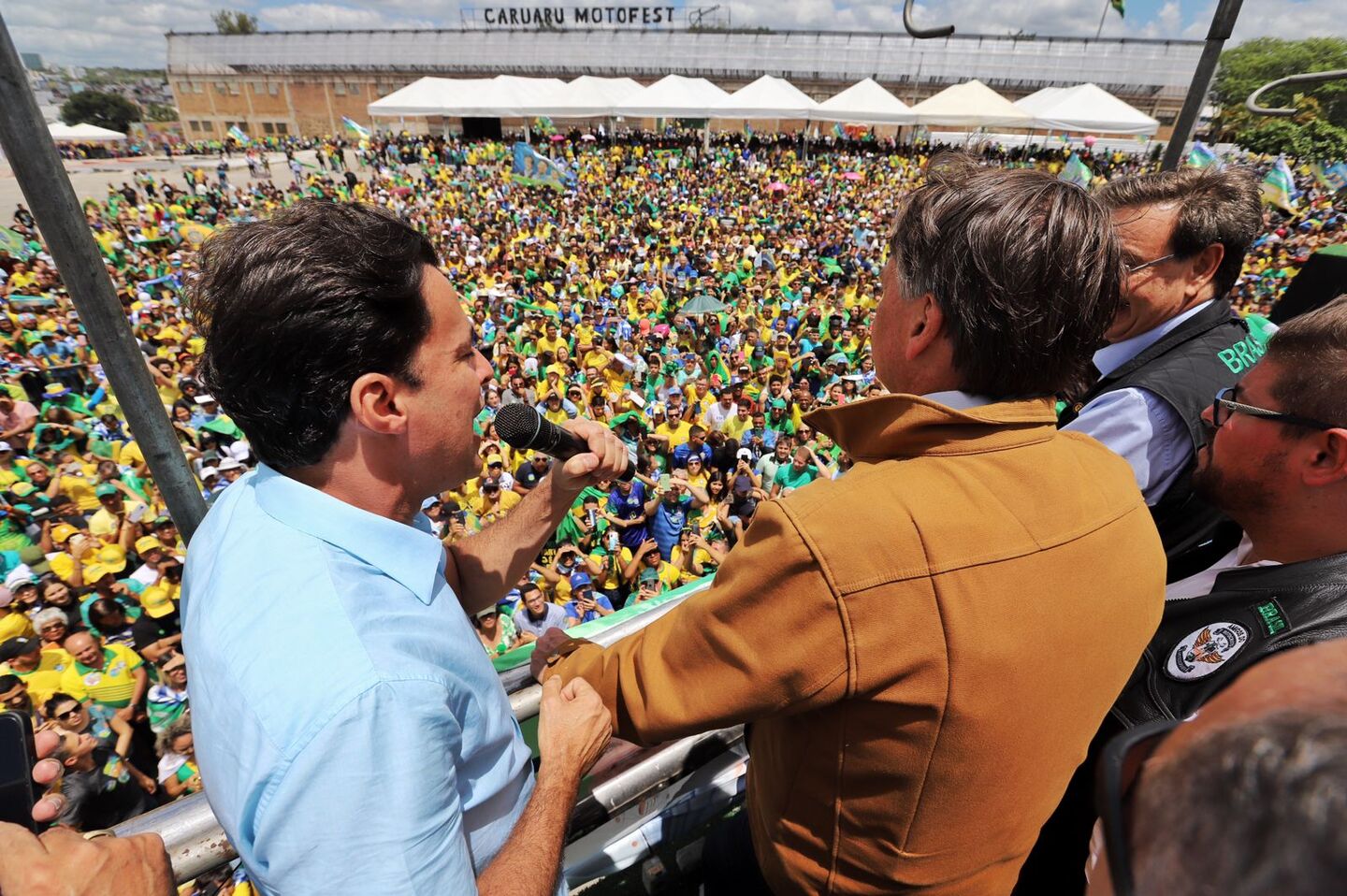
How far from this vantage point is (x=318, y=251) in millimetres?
1049

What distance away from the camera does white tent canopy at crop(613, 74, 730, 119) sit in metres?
25.4

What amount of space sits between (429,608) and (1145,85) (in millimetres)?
60643

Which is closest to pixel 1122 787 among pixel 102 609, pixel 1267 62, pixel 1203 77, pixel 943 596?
pixel 943 596

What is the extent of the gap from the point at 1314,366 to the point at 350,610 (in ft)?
6.22

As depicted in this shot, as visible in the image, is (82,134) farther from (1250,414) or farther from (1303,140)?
(1303,140)

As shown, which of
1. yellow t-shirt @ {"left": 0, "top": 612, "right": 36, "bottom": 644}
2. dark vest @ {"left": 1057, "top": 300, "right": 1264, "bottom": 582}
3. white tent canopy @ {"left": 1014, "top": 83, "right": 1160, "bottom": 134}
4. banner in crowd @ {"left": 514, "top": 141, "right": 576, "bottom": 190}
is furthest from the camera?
white tent canopy @ {"left": 1014, "top": 83, "right": 1160, "bottom": 134}

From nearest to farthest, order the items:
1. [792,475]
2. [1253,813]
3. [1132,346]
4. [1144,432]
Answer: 1. [1253,813]
2. [1144,432]
3. [1132,346]
4. [792,475]

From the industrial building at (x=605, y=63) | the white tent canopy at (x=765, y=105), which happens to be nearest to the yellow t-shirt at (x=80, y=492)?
the white tent canopy at (x=765, y=105)

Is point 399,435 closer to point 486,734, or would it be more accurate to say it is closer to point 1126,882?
point 486,734

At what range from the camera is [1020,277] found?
38.3 inches

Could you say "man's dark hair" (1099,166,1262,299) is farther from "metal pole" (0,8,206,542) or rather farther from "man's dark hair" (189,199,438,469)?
"metal pole" (0,8,206,542)

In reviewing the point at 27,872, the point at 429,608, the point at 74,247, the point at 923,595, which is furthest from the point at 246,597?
the point at 923,595

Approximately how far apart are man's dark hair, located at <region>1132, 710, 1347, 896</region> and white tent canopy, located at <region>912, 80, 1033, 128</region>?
88.5 feet

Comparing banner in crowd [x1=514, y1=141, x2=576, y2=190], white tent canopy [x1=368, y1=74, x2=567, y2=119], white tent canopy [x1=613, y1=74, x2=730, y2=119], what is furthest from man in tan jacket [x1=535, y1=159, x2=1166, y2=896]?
white tent canopy [x1=613, y1=74, x2=730, y2=119]
